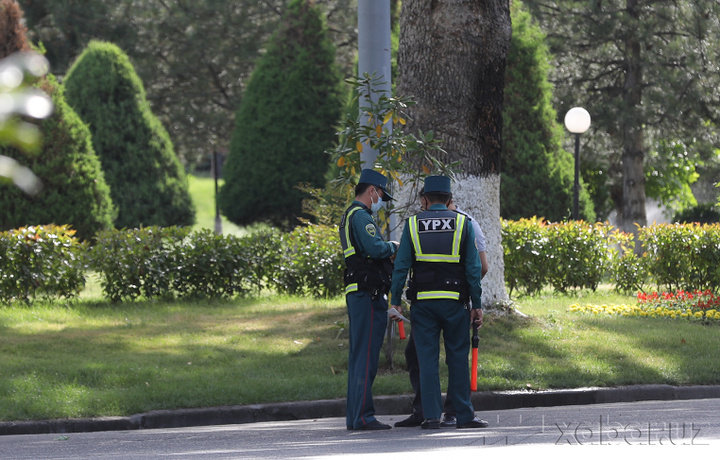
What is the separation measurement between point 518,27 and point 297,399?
13344 millimetres

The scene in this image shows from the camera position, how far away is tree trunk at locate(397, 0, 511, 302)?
10828 millimetres

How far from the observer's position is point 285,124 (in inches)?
1005

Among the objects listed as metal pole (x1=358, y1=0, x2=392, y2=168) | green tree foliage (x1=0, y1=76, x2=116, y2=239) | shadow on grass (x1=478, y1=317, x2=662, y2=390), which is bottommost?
shadow on grass (x1=478, y1=317, x2=662, y2=390)

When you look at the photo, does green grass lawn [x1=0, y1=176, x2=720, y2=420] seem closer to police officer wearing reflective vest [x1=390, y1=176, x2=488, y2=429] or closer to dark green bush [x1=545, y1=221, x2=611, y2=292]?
police officer wearing reflective vest [x1=390, y1=176, x2=488, y2=429]

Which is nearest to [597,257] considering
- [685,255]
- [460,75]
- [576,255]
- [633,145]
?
[576,255]

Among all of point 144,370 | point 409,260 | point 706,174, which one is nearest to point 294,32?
point 706,174

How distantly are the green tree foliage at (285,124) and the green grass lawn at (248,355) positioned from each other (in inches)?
487

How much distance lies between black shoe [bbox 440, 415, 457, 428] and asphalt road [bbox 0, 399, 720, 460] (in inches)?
6.7

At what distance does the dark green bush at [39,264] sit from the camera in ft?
42.4

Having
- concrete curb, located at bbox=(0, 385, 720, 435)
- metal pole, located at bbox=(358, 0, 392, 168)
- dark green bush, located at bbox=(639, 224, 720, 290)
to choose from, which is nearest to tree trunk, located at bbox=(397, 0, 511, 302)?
metal pole, located at bbox=(358, 0, 392, 168)

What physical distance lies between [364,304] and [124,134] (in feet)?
57.2

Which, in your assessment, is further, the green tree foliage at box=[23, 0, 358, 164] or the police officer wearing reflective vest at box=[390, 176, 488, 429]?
the green tree foliage at box=[23, 0, 358, 164]

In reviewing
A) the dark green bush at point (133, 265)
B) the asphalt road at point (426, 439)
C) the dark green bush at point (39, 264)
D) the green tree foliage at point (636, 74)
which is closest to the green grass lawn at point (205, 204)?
the green tree foliage at point (636, 74)

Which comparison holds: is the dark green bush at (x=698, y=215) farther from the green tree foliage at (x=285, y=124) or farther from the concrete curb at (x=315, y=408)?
the concrete curb at (x=315, y=408)
